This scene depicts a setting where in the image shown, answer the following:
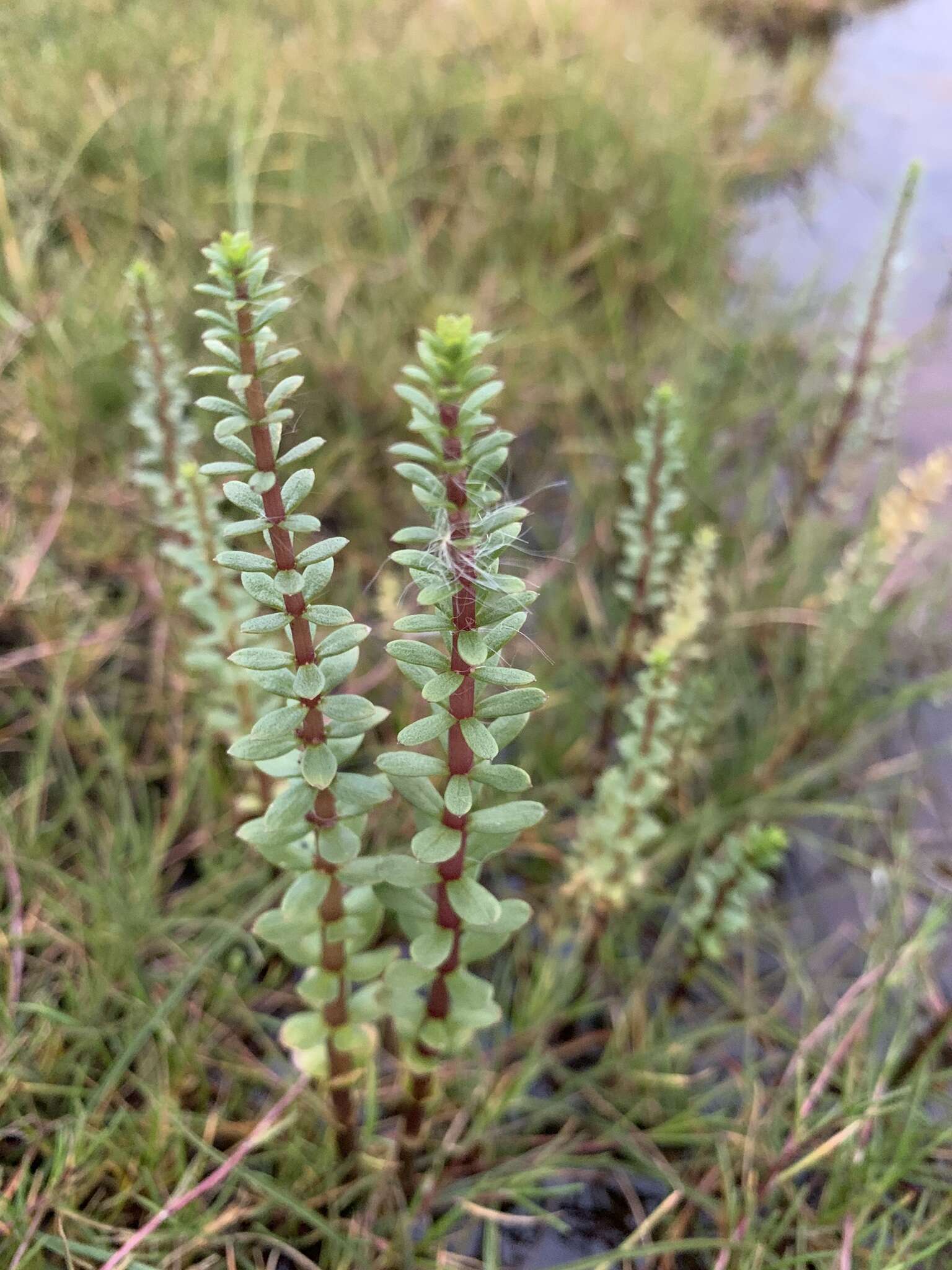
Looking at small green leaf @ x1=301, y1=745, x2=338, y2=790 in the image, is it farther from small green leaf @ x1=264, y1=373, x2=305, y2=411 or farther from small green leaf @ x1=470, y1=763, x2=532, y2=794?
small green leaf @ x1=264, y1=373, x2=305, y2=411

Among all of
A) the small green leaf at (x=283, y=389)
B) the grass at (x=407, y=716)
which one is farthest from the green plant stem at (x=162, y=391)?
the small green leaf at (x=283, y=389)

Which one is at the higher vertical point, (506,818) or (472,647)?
(472,647)

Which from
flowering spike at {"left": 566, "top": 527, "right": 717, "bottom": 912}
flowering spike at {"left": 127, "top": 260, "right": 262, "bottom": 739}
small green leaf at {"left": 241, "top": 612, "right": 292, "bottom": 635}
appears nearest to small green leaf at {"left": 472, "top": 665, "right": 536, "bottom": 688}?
small green leaf at {"left": 241, "top": 612, "right": 292, "bottom": 635}

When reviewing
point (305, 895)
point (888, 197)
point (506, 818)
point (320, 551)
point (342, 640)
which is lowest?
point (305, 895)

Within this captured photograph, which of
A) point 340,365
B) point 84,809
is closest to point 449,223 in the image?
point 340,365

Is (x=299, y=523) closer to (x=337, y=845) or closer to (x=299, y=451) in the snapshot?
(x=299, y=451)

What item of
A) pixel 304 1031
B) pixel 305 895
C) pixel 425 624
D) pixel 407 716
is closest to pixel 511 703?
pixel 425 624

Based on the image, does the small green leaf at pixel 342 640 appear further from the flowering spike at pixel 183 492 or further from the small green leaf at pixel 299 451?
the flowering spike at pixel 183 492
